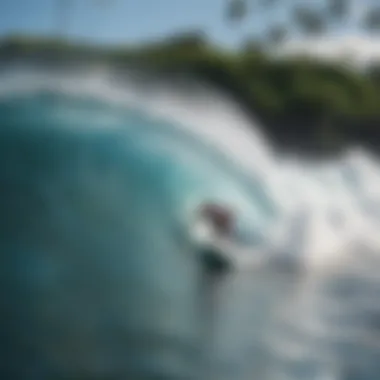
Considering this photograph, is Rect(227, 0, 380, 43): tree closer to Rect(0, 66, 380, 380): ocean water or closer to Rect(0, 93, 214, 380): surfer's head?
Rect(0, 66, 380, 380): ocean water

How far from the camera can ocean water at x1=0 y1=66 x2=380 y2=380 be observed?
1.15 metres

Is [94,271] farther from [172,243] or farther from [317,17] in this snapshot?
[317,17]

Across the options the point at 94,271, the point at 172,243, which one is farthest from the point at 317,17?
the point at 94,271

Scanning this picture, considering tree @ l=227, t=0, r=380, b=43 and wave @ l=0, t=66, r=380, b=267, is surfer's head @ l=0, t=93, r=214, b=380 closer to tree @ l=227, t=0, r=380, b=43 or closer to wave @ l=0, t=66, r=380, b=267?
wave @ l=0, t=66, r=380, b=267

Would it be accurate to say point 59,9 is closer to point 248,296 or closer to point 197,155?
point 197,155

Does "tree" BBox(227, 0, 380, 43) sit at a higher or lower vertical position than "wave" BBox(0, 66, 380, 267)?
higher

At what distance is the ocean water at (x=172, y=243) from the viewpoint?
1.15 m

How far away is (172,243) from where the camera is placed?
1166 millimetres

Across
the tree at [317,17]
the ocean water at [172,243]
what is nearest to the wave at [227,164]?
the ocean water at [172,243]

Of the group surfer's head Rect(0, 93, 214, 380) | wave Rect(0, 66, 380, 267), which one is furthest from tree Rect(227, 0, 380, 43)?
surfer's head Rect(0, 93, 214, 380)

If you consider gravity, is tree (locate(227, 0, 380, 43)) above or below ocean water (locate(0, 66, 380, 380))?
above

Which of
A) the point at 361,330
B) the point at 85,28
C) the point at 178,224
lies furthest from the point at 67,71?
the point at 361,330

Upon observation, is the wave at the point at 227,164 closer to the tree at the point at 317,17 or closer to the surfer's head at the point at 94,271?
the surfer's head at the point at 94,271

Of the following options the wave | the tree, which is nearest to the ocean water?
the wave
